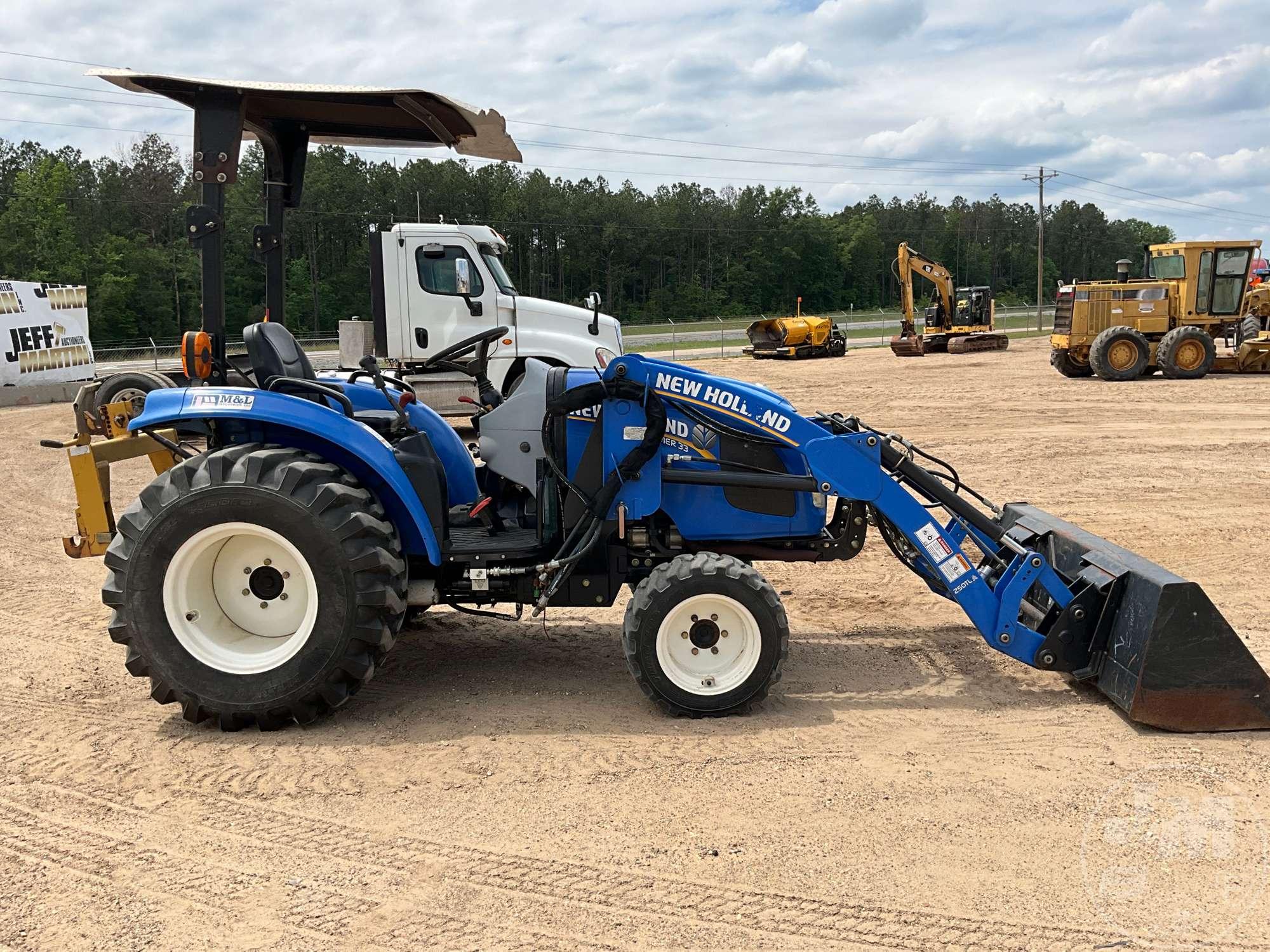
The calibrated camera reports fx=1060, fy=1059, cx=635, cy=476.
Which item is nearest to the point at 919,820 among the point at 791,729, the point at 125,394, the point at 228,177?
the point at 791,729

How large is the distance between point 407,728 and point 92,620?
2.91m

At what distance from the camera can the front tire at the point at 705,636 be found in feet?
14.8

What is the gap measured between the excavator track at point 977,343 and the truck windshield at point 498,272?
2074 centimetres

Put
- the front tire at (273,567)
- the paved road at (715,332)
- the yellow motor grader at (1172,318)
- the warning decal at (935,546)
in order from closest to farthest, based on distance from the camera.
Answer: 1. the front tire at (273,567)
2. the warning decal at (935,546)
3. the yellow motor grader at (1172,318)
4. the paved road at (715,332)

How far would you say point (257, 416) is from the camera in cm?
451

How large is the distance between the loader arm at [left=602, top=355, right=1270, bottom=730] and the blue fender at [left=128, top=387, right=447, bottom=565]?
3.02 ft

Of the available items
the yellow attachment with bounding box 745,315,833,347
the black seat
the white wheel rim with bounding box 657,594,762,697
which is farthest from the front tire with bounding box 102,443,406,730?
the yellow attachment with bounding box 745,315,833,347

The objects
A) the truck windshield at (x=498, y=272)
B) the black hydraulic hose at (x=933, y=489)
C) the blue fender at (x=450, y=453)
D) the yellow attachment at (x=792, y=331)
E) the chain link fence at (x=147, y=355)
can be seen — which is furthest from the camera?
the yellow attachment at (x=792, y=331)

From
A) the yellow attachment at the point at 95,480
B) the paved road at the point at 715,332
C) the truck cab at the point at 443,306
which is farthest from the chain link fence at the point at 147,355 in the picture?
Result: the yellow attachment at the point at 95,480

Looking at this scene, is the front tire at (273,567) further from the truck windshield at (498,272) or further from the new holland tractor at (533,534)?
the truck windshield at (498,272)

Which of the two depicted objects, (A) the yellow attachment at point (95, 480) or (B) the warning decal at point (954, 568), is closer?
(B) the warning decal at point (954, 568)

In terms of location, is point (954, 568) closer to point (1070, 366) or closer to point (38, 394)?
point (1070, 366)

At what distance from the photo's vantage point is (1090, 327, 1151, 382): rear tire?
→ 68.4 feet

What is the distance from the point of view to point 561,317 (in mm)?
13664
